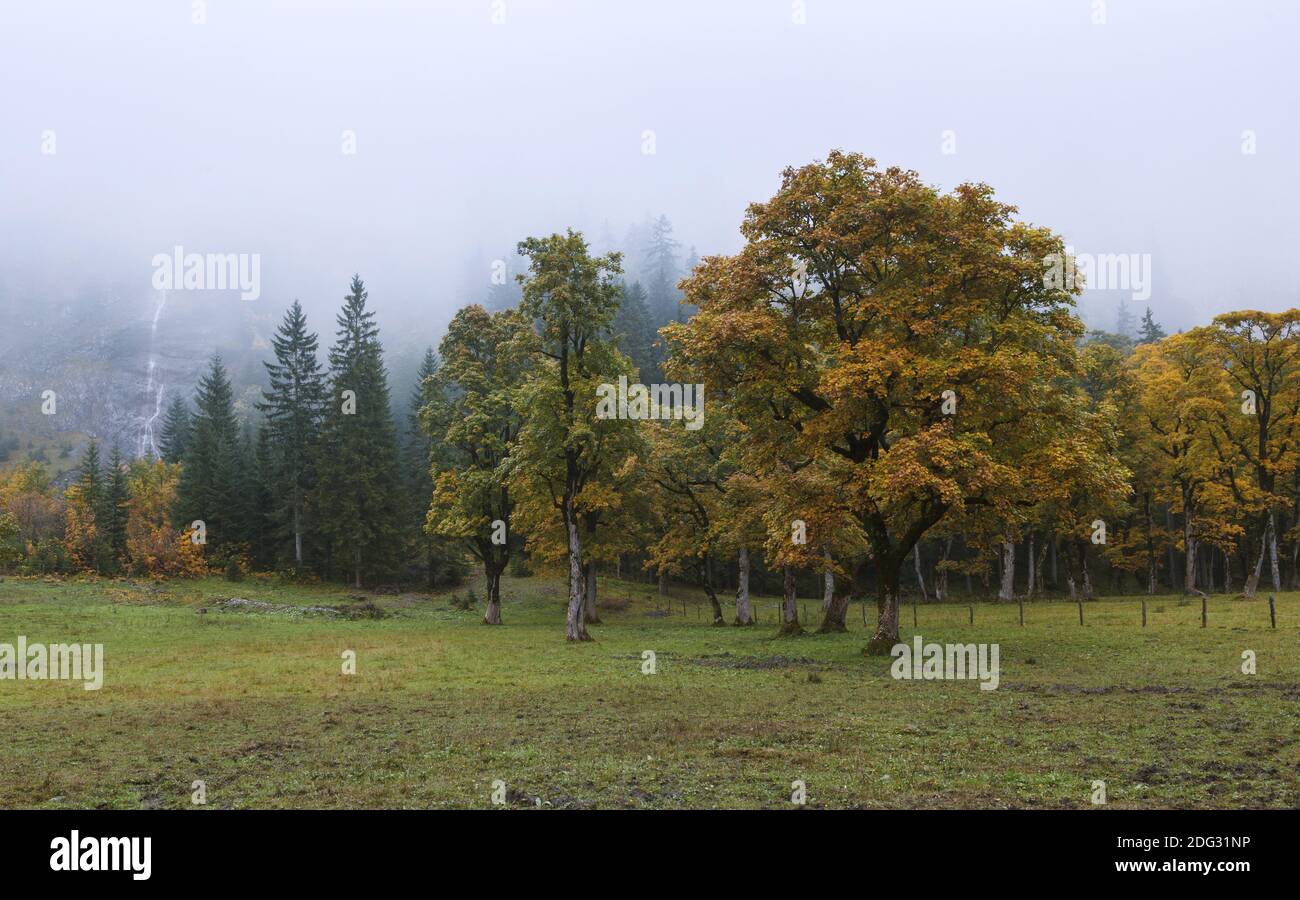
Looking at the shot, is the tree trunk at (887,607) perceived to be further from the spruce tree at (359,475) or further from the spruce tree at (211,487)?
the spruce tree at (211,487)

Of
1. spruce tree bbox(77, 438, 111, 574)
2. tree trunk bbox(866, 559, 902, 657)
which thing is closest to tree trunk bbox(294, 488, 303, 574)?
spruce tree bbox(77, 438, 111, 574)

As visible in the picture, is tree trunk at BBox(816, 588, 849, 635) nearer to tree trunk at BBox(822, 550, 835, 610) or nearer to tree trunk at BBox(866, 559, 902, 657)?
tree trunk at BBox(822, 550, 835, 610)

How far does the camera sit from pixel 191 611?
156ft

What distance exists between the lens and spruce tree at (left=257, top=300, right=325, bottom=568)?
77.1 meters

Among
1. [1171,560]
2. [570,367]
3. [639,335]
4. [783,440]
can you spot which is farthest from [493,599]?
[639,335]

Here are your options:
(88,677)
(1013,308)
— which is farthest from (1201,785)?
(88,677)

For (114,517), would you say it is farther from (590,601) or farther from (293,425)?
(590,601)

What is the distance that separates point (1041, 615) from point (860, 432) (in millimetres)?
25343

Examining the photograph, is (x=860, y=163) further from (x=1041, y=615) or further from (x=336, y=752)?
(x=1041, y=615)

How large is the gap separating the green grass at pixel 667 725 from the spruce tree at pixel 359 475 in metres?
38.6

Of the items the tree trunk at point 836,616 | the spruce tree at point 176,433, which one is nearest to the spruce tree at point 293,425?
the spruce tree at point 176,433

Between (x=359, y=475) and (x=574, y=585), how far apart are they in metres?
44.2
